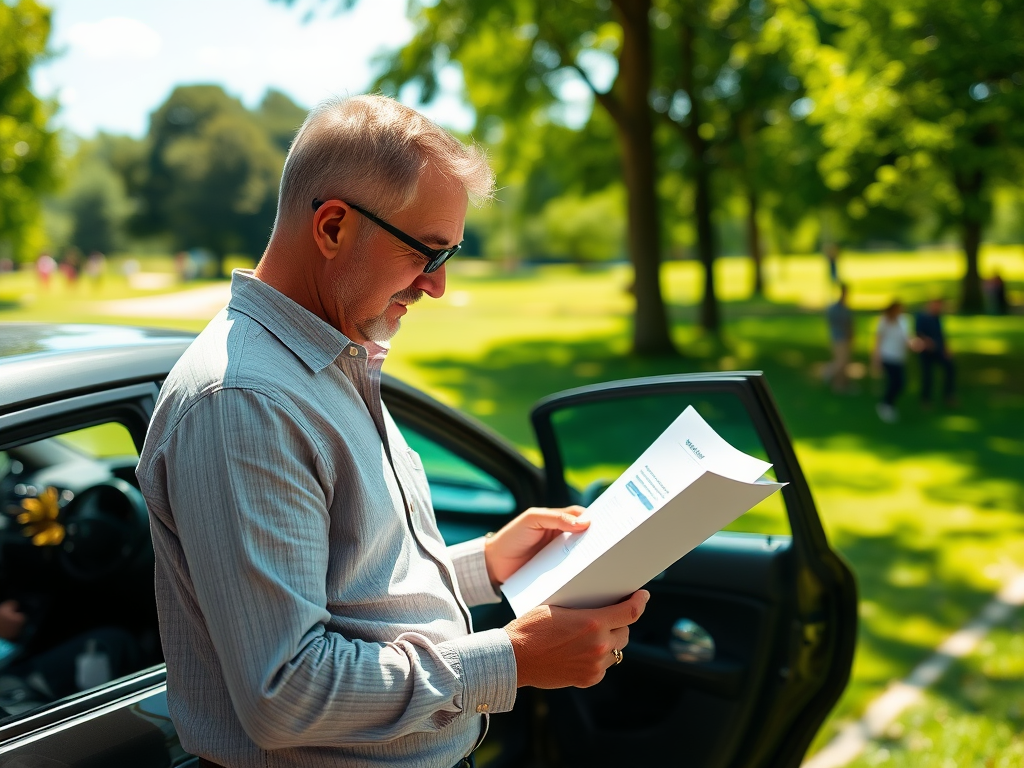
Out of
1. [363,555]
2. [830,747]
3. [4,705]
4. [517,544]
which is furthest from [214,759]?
[830,747]

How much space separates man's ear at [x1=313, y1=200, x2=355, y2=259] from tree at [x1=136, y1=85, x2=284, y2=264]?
53.9 m

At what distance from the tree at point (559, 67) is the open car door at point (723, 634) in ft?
46.9

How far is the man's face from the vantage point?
4.78 ft

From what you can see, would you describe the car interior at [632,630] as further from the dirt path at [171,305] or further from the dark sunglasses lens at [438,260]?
the dirt path at [171,305]

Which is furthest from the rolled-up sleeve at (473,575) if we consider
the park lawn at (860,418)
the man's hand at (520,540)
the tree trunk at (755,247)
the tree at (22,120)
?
the tree trunk at (755,247)

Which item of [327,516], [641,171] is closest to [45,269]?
[641,171]

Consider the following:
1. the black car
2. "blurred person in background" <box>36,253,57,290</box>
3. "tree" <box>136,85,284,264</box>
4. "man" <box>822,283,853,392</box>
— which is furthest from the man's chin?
"tree" <box>136,85,284,264</box>

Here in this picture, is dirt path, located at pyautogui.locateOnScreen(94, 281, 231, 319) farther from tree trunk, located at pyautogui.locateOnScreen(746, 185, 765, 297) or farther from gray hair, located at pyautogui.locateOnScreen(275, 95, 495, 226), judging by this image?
gray hair, located at pyautogui.locateOnScreen(275, 95, 495, 226)

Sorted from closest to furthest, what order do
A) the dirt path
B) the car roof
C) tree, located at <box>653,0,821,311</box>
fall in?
the car roof < tree, located at <box>653,0,821,311</box> < the dirt path

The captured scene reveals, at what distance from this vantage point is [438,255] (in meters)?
1.53

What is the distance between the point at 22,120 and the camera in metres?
28.8

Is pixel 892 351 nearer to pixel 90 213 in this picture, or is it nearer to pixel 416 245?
pixel 416 245

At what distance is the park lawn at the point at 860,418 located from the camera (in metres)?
5.80

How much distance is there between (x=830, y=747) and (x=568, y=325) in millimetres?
23875
